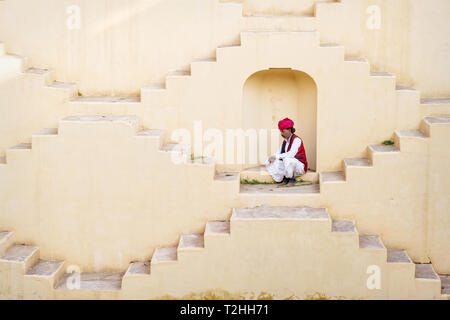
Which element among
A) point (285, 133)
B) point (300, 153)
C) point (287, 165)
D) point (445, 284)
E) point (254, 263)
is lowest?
point (445, 284)

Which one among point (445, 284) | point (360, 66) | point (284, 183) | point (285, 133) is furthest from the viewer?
point (284, 183)

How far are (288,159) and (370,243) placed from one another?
1.60 m

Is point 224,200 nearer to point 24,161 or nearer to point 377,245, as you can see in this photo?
point 377,245

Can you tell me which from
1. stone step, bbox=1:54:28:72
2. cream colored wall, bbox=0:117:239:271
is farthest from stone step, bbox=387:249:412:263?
stone step, bbox=1:54:28:72

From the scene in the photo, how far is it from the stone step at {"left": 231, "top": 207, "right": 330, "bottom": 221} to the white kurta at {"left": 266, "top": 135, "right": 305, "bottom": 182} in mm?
662

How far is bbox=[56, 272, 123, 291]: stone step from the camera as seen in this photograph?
33.7ft

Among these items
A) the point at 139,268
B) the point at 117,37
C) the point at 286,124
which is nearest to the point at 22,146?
the point at 117,37

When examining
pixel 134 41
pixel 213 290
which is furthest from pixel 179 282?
pixel 134 41

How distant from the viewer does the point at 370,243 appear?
10125mm

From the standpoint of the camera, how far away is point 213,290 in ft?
33.0

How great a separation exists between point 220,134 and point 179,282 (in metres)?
2.15

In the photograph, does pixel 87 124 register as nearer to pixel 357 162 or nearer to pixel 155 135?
pixel 155 135

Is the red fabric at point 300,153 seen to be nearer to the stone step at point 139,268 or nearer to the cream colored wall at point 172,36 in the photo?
the cream colored wall at point 172,36

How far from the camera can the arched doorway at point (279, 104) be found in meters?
11.2
